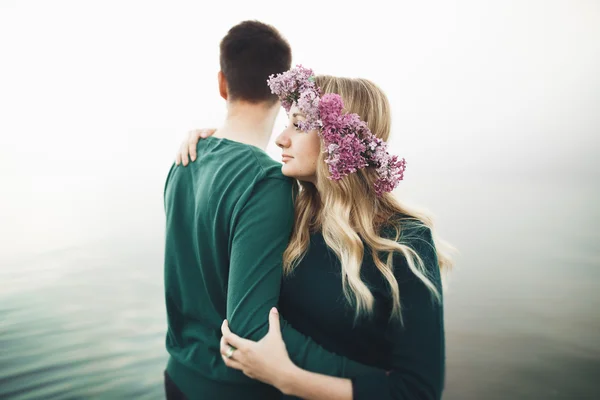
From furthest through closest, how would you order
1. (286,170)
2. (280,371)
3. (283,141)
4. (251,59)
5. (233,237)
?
(251,59) < (283,141) < (286,170) < (233,237) < (280,371)

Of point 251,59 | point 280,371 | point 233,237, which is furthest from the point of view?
point 251,59

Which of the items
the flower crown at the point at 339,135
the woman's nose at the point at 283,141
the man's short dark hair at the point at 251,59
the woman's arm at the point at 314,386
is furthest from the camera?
the man's short dark hair at the point at 251,59

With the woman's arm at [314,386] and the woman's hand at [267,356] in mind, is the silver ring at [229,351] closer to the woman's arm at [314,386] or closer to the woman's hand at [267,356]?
the woman's hand at [267,356]

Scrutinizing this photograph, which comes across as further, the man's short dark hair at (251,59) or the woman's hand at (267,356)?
the man's short dark hair at (251,59)

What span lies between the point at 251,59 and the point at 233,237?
0.77 meters

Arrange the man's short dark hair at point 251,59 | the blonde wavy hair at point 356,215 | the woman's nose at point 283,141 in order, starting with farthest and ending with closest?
the man's short dark hair at point 251,59
the woman's nose at point 283,141
the blonde wavy hair at point 356,215

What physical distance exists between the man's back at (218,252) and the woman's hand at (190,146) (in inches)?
1.3

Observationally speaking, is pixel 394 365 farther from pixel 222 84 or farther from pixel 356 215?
pixel 222 84

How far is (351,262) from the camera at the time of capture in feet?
4.10

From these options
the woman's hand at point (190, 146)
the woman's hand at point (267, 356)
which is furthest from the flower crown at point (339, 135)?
the woman's hand at point (267, 356)

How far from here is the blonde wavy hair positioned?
4.02 ft

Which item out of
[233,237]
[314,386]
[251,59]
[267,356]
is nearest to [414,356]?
[314,386]

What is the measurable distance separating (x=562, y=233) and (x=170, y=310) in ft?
73.8

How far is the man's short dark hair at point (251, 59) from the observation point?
1540mm
